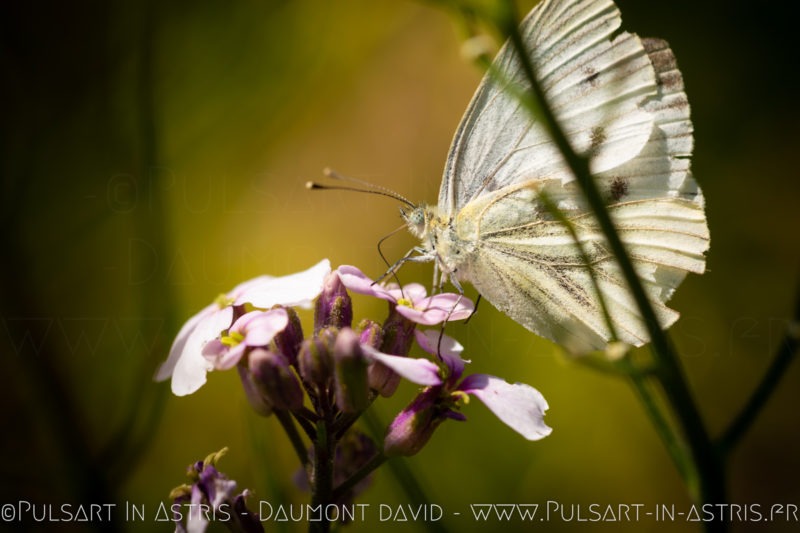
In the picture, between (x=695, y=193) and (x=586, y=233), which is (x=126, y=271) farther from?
(x=695, y=193)

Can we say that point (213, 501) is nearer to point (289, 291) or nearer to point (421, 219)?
point (289, 291)

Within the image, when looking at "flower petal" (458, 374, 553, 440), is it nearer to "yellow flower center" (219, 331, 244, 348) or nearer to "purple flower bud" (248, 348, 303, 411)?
"purple flower bud" (248, 348, 303, 411)

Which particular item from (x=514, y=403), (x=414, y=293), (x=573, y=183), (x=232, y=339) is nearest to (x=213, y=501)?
(x=232, y=339)

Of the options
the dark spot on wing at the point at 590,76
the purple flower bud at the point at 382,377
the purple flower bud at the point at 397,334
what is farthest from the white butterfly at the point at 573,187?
the purple flower bud at the point at 382,377

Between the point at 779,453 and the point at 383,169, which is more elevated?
the point at 383,169

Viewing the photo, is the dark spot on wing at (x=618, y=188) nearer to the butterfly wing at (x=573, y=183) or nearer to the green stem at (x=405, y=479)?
the butterfly wing at (x=573, y=183)

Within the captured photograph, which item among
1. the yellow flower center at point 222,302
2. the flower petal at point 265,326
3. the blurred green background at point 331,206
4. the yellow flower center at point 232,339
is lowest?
the blurred green background at point 331,206

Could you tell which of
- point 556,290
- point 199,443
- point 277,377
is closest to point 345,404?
point 277,377
